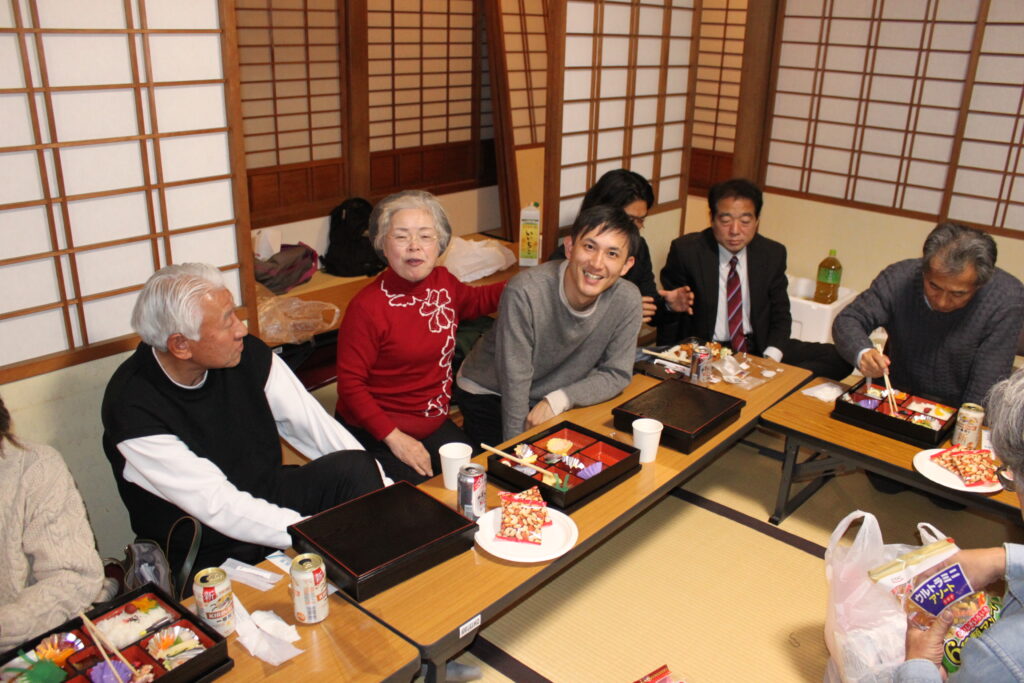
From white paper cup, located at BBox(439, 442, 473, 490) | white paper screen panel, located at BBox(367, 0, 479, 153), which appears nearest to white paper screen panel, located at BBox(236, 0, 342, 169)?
white paper screen panel, located at BBox(367, 0, 479, 153)

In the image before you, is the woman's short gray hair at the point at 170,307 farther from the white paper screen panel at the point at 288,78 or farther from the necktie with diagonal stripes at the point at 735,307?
the white paper screen panel at the point at 288,78

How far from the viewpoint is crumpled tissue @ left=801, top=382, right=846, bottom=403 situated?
3.06 meters

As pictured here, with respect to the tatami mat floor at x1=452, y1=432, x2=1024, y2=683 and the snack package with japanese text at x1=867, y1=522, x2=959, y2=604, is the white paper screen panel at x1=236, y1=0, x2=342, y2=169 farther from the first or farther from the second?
the snack package with japanese text at x1=867, y1=522, x2=959, y2=604

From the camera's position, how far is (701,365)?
3.06 metres

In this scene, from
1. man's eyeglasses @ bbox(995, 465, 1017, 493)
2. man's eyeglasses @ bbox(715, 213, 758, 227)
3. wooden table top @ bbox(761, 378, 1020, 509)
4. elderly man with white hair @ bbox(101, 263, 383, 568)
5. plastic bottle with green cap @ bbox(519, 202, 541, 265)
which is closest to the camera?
man's eyeglasses @ bbox(995, 465, 1017, 493)

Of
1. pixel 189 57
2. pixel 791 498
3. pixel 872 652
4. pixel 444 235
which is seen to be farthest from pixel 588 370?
pixel 189 57

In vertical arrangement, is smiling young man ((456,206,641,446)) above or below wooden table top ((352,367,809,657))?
above

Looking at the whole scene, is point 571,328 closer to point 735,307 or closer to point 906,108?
point 735,307

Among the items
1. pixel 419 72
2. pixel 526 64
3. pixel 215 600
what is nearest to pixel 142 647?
pixel 215 600

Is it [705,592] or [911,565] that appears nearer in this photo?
[911,565]

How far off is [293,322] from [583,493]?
2335 millimetres

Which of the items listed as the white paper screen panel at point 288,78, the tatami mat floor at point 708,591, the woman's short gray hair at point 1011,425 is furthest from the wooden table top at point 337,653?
the white paper screen panel at point 288,78

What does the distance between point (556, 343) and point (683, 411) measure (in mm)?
518

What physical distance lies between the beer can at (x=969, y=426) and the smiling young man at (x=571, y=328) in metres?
1.10
